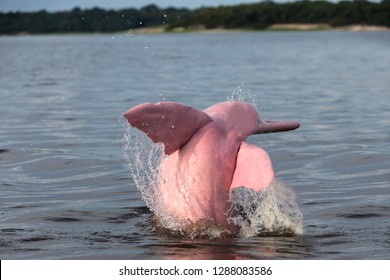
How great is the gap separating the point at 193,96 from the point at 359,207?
14561 millimetres

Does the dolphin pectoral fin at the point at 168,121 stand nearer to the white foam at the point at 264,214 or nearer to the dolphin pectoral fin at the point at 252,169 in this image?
the dolphin pectoral fin at the point at 252,169

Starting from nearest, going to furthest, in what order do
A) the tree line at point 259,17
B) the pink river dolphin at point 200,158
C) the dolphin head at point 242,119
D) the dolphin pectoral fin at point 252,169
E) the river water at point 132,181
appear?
1. the dolphin pectoral fin at point 252,169
2. the pink river dolphin at point 200,158
3. the river water at point 132,181
4. the dolphin head at point 242,119
5. the tree line at point 259,17

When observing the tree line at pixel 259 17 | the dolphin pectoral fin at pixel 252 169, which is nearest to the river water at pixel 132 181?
the dolphin pectoral fin at pixel 252 169

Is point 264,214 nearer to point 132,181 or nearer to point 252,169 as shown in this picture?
point 252,169

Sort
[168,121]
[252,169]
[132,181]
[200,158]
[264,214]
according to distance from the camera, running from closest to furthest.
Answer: [252,169] → [168,121] → [200,158] → [264,214] → [132,181]

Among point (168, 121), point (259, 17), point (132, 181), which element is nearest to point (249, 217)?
point (168, 121)

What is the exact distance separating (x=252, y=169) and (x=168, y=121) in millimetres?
1026

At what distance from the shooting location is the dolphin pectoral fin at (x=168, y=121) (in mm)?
9375

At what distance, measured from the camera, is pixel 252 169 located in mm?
9398

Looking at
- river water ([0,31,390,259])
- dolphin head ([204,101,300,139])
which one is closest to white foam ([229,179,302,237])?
river water ([0,31,390,259])

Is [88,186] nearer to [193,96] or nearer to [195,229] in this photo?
[195,229]

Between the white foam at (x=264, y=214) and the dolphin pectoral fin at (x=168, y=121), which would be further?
the white foam at (x=264, y=214)

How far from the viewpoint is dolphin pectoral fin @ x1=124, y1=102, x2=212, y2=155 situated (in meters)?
9.38
